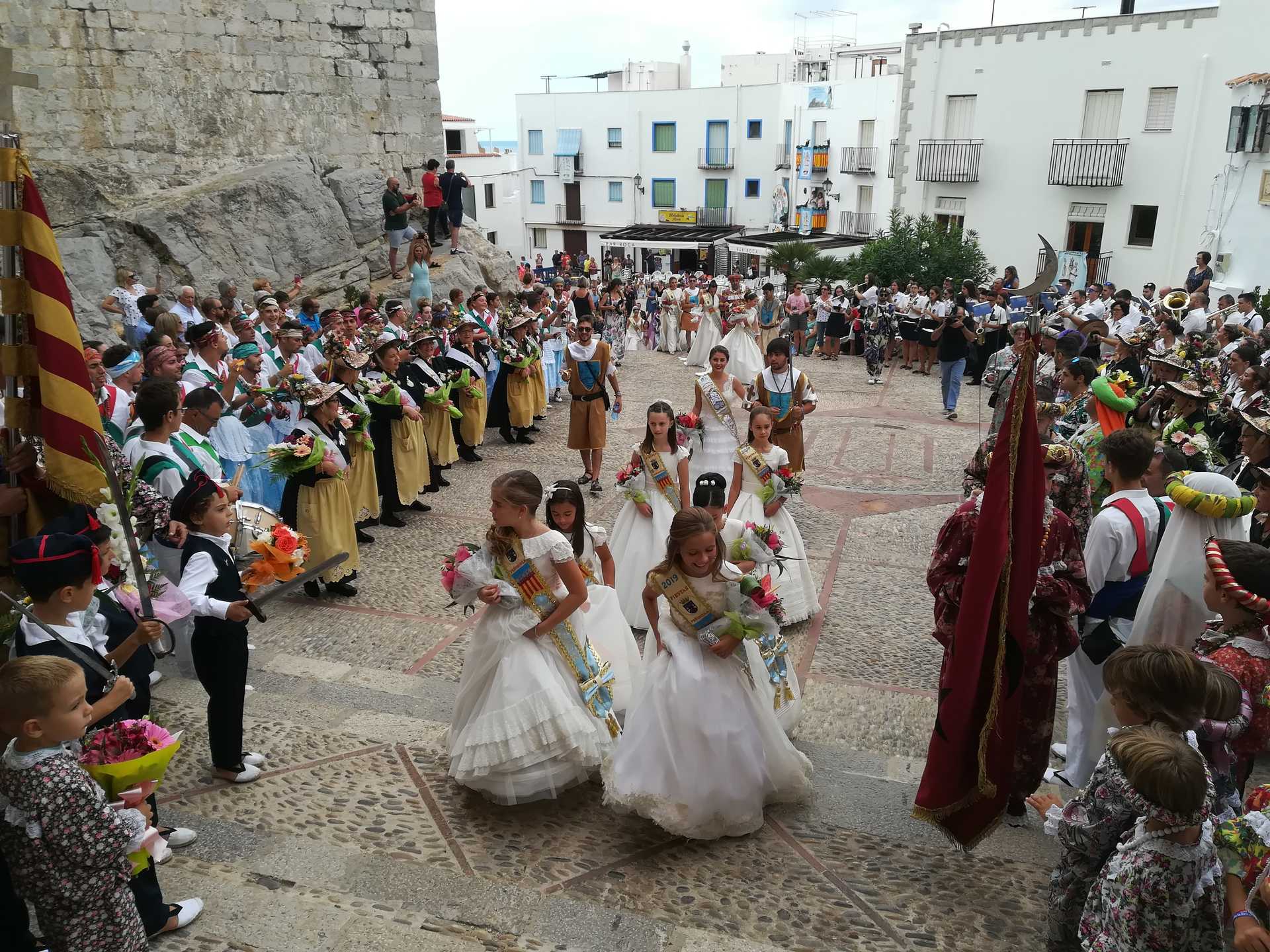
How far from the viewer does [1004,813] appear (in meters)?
4.44

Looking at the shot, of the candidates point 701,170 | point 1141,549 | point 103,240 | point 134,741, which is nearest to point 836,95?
point 701,170

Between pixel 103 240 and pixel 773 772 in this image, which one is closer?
pixel 773 772

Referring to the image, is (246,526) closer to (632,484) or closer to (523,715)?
(523,715)

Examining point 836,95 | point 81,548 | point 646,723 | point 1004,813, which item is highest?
point 836,95

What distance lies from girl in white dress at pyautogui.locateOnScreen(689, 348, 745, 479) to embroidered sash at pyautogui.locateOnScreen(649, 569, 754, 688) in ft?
13.1

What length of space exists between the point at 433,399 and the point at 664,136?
136 feet

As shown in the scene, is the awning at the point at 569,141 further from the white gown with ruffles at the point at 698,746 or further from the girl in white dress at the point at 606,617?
the white gown with ruffles at the point at 698,746

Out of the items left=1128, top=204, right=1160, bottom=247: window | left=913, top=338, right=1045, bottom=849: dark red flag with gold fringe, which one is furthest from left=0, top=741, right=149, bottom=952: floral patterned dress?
left=1128, top=204, right=1160, bottom=247: window

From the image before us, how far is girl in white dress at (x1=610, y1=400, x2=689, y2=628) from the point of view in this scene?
22.8 feet

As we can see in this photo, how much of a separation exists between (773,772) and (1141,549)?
2.25 meters

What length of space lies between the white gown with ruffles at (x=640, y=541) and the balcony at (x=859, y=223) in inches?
1366

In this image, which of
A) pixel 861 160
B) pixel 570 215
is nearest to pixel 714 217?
pixel 570 215

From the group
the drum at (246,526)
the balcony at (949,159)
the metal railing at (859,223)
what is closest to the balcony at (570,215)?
the metal railing at (859,223)

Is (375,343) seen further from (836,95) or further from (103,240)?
(836,95)
